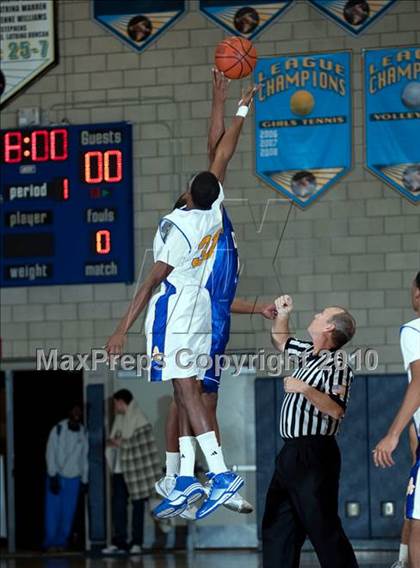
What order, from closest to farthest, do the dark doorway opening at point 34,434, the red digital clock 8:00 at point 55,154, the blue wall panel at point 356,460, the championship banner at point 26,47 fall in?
the red digital clock 8:00 at point 55,154 < the blue wall panel at point 356,460 < the championship banner at point 26,47 < the dark doorway opening at point 34,434

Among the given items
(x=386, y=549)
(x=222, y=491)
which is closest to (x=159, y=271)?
(x=222, y=491)

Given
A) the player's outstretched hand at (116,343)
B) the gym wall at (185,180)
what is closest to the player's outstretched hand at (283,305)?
the player's outstretched hand at (116,343)

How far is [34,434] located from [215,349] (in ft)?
32.7

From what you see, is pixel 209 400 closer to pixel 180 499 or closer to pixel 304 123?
pixel 180 499

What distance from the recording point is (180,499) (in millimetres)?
7699

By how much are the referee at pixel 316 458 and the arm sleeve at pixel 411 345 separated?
92 centimetres

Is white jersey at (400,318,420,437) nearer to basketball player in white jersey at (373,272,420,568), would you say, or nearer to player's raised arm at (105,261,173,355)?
basketball player in white jersey at (373,272,420,568)

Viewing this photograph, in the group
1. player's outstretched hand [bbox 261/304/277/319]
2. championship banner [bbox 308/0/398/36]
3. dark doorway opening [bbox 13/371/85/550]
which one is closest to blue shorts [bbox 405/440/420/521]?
player's outstretched hand [bbox 261/304/277/319]

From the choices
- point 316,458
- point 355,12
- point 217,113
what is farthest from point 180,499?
point 355,12

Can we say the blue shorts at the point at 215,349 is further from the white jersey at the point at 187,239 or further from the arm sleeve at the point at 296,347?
the arm sleeve at the point at 296,347

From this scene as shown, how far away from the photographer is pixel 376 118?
590 inches

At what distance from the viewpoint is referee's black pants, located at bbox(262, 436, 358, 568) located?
811cm

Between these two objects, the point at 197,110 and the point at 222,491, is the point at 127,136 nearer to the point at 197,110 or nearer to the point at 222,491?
the point at 197,110

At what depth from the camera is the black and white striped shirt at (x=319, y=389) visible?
8.10 meters
